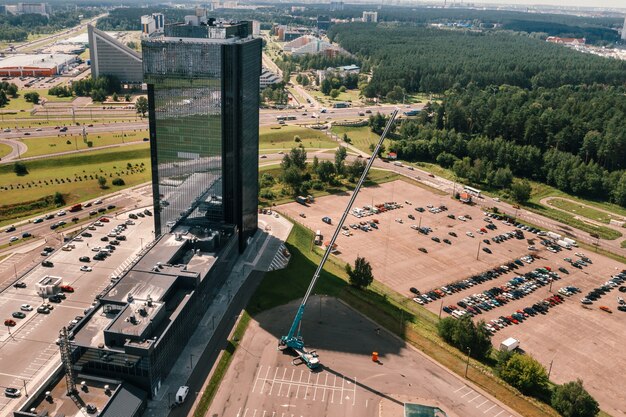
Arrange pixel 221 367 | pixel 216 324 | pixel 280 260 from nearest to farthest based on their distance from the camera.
Result: pixel 221 367
pixel 216 324
pixel 280 260

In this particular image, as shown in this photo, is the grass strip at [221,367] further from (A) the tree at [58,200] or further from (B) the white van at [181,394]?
(A) the tree at [58,200]

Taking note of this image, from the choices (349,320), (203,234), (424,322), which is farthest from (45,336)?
(424,322)

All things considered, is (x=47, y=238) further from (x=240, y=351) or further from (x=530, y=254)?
(x=530, y=254)

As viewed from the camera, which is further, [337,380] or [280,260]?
[280,260]

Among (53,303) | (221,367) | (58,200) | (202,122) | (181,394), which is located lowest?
(221,367)

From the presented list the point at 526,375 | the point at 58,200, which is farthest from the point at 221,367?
the point at 58,200

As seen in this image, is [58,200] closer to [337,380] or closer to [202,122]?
[202,122]
